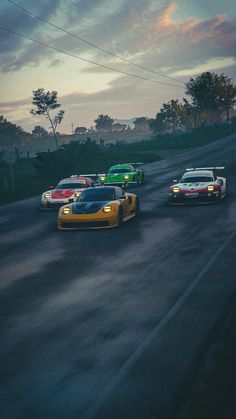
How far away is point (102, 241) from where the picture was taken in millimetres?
14875

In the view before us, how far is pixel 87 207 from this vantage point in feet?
55.7

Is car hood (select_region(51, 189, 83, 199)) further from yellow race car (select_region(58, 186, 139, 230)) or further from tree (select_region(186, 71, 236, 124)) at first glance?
tree (select_region(186, 71, 236, 124))

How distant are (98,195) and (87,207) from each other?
124 cm

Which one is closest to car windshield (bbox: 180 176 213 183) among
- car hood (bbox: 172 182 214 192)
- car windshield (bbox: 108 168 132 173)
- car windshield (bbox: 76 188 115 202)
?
car hood (bbox: 172 182 214 192)

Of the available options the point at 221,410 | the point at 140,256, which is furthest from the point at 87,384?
the point at 140,256

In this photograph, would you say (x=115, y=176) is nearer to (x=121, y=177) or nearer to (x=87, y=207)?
(x=121, y=177)

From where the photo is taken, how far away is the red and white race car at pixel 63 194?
2252 cm

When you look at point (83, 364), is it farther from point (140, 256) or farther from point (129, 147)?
point (129, 147)

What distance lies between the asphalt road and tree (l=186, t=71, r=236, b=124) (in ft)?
263

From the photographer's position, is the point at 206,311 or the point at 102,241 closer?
the point at 206,311

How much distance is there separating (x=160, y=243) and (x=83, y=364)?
7.83m

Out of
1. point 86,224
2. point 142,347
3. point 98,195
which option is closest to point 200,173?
point 98,195

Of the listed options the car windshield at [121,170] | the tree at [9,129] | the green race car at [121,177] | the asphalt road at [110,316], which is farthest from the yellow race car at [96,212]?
the tree at [9,129]

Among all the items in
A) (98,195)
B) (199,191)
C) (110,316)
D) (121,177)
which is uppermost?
(98,195)
